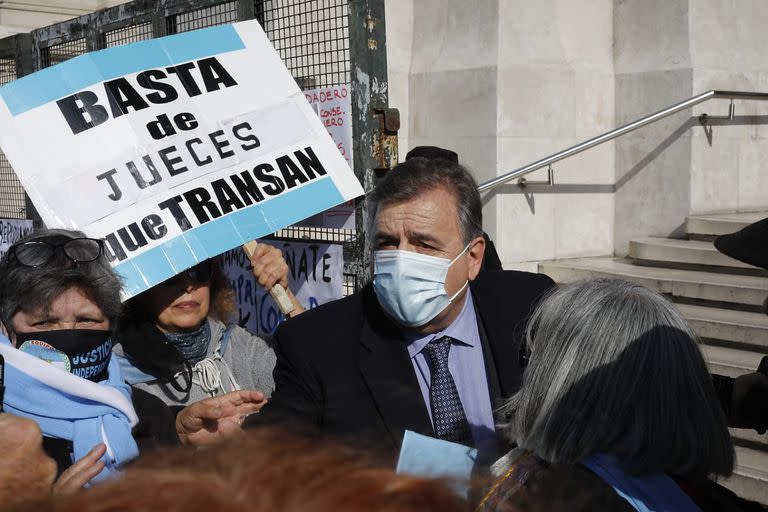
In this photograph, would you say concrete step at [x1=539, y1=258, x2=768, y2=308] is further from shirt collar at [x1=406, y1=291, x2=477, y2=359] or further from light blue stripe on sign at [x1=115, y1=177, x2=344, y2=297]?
shirt collar at [x1=406, y1=291, x2=477, y2=359]

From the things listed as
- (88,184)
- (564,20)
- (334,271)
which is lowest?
(334,271)

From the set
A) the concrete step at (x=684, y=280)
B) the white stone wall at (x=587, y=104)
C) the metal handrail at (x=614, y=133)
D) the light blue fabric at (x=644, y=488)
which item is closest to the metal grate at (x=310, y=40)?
the concrete step at (x=684, y=280)

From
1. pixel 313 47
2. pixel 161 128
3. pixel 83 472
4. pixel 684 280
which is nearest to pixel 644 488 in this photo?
pixel 83 472

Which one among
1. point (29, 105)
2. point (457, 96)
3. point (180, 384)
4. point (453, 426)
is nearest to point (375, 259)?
point (453, 426)

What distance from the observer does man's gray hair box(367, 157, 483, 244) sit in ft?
8.86

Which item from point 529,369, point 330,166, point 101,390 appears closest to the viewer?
point 529,369

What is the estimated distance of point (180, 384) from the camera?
313 cm

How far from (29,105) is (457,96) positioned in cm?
550

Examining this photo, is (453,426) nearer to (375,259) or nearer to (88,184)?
(375,259)

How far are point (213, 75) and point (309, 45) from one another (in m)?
1.01

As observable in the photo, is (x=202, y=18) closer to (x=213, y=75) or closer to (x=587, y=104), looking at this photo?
(x=213, y=75)

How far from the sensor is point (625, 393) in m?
1.70

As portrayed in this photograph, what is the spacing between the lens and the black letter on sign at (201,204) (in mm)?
3223

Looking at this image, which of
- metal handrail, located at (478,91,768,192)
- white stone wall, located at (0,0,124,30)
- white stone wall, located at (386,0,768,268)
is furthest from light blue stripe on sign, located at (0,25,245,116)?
white stone wall, located at (0,0,124,30)
